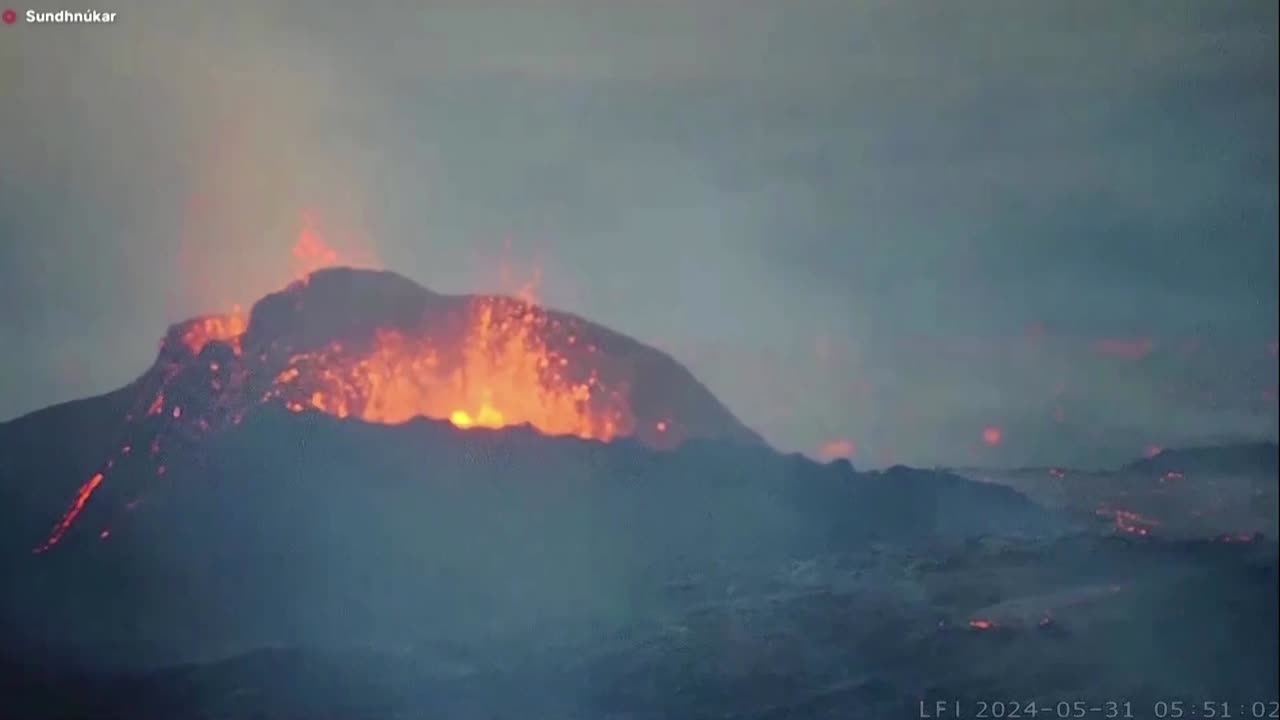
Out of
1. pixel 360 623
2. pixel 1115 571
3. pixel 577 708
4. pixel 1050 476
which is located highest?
pixel 1050 476

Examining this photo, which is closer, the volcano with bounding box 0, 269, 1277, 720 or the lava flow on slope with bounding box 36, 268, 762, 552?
the volcano with bounding box 0, 269, 1277, 720

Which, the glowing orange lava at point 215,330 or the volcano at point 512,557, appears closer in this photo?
the volcano at point 512,557

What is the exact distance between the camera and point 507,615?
19.3ft

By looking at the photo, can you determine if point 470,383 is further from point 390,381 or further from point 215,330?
point 215,330

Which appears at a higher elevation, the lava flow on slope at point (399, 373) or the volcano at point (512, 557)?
the lava flow on slope at point (399, 373)

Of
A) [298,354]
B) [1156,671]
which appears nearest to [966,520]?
[1156,671]

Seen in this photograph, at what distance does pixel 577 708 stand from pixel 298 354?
276 centimetres

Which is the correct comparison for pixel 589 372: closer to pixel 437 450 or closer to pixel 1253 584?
pixel 437 450

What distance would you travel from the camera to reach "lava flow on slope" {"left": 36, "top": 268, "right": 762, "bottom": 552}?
19.8ft

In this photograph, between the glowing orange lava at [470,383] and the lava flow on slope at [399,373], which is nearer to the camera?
the lava flow on slope at [399,373]

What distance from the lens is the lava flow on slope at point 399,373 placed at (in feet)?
19.8

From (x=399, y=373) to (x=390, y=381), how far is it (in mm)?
79

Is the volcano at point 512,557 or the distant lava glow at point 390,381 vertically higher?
the distant lava glow at point 390,381

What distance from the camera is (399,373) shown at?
253 inches
